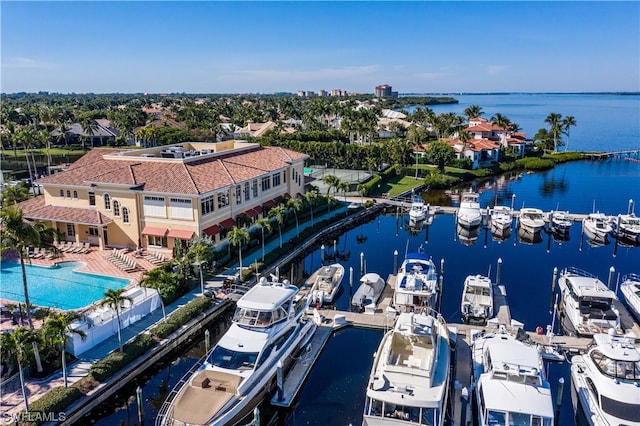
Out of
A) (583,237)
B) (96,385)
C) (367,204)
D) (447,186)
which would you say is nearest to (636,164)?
(447,186)

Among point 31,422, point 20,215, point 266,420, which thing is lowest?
point 266,420

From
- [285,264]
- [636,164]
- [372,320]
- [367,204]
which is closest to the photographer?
[372,320]

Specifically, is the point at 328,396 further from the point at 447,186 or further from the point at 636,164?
the point at 636,164

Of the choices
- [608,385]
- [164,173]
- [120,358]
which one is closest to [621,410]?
[608,385]

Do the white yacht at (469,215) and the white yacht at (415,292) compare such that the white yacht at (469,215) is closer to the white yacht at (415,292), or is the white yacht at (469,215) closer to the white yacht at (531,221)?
the white yacht at (531,221)

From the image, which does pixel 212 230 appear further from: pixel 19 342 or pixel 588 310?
pixel 588 310

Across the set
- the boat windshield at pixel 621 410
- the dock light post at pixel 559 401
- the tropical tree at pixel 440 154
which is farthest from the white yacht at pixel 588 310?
the tropical tree at pixel 440 154
